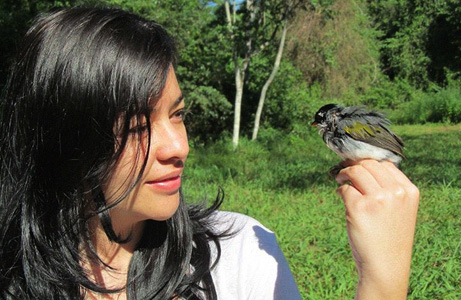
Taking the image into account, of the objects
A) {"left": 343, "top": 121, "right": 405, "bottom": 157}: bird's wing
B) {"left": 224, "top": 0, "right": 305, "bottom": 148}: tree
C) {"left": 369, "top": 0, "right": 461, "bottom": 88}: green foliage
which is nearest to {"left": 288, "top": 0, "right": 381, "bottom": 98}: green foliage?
{"left": 224, "top": 0, "right": 305, "bottom": 148}: tree

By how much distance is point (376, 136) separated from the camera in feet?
4.99

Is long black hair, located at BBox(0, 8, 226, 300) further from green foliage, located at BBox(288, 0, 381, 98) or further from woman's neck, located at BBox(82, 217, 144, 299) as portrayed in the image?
green foliage, located at BBox(288, 0, 381, 98)

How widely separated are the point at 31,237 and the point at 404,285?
3.35 ft

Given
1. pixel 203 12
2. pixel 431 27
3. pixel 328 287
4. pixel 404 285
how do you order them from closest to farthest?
pixel 404 285
pixel 328 287
pixel 203 12
pixel 431 27

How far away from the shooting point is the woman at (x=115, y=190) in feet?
3.53

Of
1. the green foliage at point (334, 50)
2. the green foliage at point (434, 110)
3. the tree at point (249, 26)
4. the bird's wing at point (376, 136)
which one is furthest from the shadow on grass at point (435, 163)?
the green foliage at point (334, 50)

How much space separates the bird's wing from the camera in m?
1.48

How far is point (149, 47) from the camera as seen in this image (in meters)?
1.19

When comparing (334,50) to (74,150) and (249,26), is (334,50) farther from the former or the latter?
(74,150)

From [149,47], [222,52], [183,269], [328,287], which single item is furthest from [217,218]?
[222,52]

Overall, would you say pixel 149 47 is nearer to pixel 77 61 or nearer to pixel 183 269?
pixel 77 61

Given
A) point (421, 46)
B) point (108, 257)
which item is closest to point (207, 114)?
point (108, 257)

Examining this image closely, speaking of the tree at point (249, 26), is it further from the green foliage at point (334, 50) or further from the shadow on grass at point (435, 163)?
the shadow on grass at point (435, 163)

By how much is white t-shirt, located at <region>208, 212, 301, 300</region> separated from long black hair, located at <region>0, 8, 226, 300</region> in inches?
2.0
